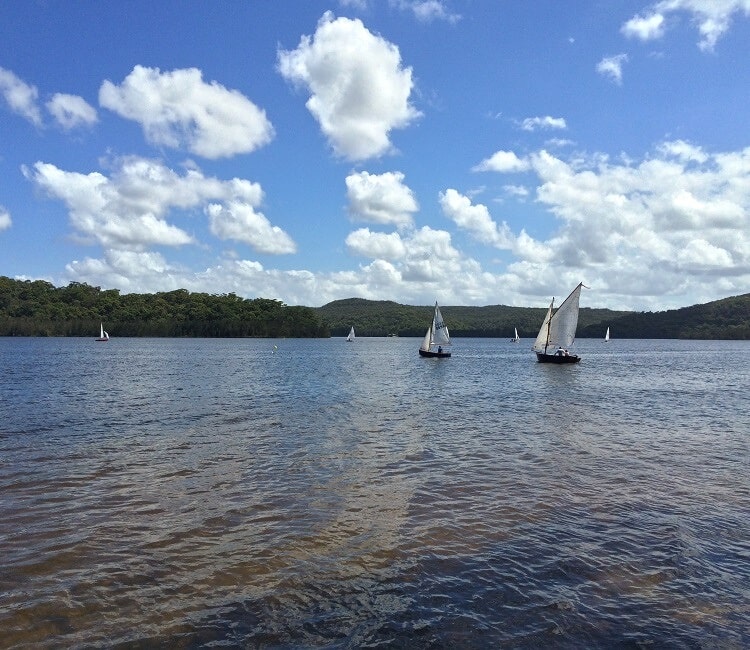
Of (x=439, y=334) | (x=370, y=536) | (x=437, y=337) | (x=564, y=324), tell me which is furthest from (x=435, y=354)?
(x=370, y=536)

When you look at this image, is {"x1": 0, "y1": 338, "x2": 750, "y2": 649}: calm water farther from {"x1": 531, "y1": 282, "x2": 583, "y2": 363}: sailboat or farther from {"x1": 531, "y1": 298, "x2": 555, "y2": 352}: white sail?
{"x1": 531, "y1": 298, "x2": 555, "y2": 352}: white sail

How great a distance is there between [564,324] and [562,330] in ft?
3.81

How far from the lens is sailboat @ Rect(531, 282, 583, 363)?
7738 cm

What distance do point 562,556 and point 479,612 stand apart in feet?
10.5

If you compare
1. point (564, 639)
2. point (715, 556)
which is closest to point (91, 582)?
point (564, 639)

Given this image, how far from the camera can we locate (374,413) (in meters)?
34.2

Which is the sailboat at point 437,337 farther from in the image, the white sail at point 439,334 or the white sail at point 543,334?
the white sail at point 543,334

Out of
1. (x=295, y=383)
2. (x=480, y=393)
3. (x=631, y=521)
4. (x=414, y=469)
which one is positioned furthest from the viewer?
(x=295, y=383)

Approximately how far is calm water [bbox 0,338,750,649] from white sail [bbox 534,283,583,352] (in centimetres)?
4977

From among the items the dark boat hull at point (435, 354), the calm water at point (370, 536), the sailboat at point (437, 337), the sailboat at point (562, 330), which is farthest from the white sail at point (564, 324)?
the calm water at point (370, 536)

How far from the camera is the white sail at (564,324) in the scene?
252 feet

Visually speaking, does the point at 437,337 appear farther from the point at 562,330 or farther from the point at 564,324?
the point at 564,324

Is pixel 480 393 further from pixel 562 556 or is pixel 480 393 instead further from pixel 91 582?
pixel 91 582

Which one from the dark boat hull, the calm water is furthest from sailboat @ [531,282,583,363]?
the calm water
